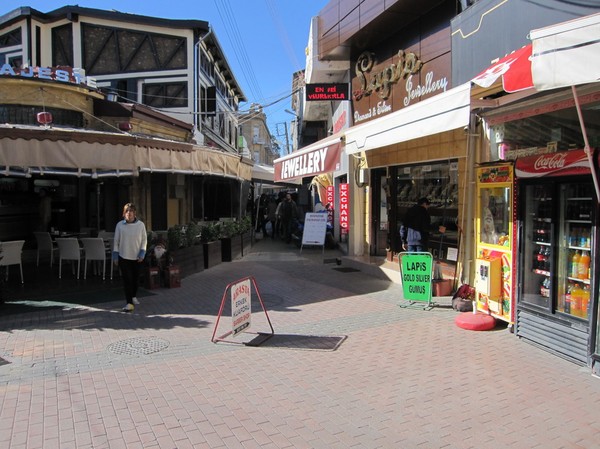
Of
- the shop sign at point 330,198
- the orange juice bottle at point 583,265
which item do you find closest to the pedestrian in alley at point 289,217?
the shop sign at point 330,198

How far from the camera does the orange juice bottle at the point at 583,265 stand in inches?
199

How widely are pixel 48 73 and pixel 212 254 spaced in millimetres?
5953

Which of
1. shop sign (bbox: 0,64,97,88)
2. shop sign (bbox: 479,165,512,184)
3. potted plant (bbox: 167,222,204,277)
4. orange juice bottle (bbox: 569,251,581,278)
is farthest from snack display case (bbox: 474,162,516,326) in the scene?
shop sign (bbox: 0,64,97,88)

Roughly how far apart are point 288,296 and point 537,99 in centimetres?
518

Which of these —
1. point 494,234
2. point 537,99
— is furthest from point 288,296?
point 537,99

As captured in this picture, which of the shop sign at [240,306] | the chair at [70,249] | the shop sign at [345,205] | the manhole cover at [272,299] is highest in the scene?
the shop sign at [345,205]

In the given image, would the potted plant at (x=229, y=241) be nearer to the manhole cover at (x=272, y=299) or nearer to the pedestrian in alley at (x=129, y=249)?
the manhole cover at (x=272, y=299)

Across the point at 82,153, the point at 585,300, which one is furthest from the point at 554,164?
the point at 82,153

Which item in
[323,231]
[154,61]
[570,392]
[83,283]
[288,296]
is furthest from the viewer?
[154,61]

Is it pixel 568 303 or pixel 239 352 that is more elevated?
pixel 568 303

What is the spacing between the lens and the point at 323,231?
1414 centimetres

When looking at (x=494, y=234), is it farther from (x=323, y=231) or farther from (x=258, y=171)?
(x=258, y=171)

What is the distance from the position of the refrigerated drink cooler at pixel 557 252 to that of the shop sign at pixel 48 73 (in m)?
10.8

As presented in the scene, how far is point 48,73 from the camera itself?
11.1 m
